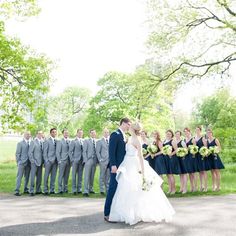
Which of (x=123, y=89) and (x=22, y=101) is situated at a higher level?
(x=123, y=89)

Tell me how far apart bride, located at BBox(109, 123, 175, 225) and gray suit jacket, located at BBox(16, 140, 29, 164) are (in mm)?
7373

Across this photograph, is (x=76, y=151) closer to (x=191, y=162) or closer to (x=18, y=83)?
(x=191, y=162)

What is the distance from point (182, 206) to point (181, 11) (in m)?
16.6

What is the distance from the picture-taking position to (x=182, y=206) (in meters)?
11.5

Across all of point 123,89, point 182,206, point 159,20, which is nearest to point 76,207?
point 182,206

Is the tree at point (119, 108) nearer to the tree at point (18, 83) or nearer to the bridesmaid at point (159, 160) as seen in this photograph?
the tree at point (18, 83)

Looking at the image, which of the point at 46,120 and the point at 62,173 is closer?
the point at 62,173

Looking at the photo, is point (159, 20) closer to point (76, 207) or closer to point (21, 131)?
point (21, 131)

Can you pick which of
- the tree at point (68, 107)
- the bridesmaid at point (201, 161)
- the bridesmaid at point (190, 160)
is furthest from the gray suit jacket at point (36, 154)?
the tree at point (68, 107)

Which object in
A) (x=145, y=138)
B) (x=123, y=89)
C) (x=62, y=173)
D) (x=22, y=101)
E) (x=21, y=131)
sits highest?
(x=123, y=89)

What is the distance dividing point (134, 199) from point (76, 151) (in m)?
6.71

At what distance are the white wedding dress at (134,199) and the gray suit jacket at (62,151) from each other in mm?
6433

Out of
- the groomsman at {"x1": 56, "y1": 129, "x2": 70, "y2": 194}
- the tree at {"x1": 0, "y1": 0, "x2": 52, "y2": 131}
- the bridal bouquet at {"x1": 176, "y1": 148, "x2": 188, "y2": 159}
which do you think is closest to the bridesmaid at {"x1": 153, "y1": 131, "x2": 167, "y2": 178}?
the bridal bouquet at {"x1": 176, "y1": 148, "x2": 188, "y2": 159}

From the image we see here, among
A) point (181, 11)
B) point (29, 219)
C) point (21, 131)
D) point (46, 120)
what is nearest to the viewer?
point (29, 219)
